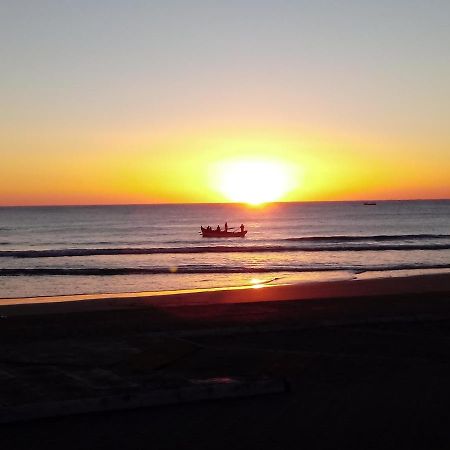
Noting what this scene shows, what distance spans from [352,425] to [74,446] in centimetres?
220

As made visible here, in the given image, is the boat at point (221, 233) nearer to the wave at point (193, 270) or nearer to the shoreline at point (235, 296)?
the wave at point (193, 270)

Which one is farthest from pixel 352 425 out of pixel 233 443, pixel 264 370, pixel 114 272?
pixel 114 272

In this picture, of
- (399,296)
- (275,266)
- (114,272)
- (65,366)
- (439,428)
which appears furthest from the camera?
(275,266)

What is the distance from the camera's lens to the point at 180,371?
727 cm

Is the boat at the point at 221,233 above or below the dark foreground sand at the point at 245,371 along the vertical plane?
below

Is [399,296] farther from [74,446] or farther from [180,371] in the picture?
[74,446]

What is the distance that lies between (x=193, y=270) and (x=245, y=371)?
24956 millimetres

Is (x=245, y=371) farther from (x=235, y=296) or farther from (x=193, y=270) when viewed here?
(x=193, y=270)

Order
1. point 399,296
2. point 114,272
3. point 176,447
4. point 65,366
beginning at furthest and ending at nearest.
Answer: point 114,272 → point 399,296 → point 65,366 → point 176,447

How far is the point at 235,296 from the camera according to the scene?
1870 centimetres

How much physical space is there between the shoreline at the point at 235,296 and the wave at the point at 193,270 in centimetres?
766

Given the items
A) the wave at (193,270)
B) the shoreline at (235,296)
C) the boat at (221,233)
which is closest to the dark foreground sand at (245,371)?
the shoreline at (235,296)

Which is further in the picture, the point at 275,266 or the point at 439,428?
the point at 275,266

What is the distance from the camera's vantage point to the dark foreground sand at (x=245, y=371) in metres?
5.29
